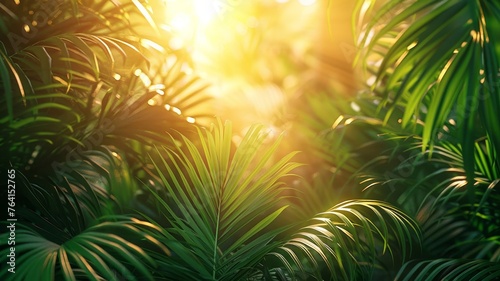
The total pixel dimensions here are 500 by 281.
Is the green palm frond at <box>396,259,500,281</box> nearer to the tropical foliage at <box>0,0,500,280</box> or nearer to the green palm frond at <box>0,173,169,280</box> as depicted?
the tropical foliage at <box>0,0,500,280</box>

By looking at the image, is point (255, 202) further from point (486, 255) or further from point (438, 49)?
point (486, 255)

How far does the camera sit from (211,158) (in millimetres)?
1090

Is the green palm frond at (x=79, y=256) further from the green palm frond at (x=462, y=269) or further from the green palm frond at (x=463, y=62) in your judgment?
the green palm frond at (x=462, y=269)

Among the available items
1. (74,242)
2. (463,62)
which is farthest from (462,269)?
(74,242)

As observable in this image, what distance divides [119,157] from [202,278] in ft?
1.57

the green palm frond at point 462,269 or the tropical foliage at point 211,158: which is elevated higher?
the tropical foliage at point 211,158

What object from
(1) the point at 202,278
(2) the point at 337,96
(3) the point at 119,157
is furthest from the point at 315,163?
(1) the point at 202,278

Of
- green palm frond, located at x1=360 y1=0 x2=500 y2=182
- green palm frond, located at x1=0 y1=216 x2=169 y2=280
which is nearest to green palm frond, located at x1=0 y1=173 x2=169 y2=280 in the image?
green palm frond, located at x1=0 y1=216 x2=169 y2=280

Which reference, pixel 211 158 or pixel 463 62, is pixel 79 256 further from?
pixel 463 62

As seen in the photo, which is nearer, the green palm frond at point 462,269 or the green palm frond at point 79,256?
the green palm frond at point 79,256

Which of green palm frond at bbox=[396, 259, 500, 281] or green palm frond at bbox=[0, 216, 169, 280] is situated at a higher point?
green palm frond at bbox=[0, 216, 169, 280]

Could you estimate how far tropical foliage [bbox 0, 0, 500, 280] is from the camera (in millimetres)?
863

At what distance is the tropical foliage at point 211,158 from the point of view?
0.86 metres

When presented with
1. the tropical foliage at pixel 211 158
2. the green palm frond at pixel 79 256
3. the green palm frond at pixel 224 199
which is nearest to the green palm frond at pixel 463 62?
the tropical foliage at pixel 211 158
